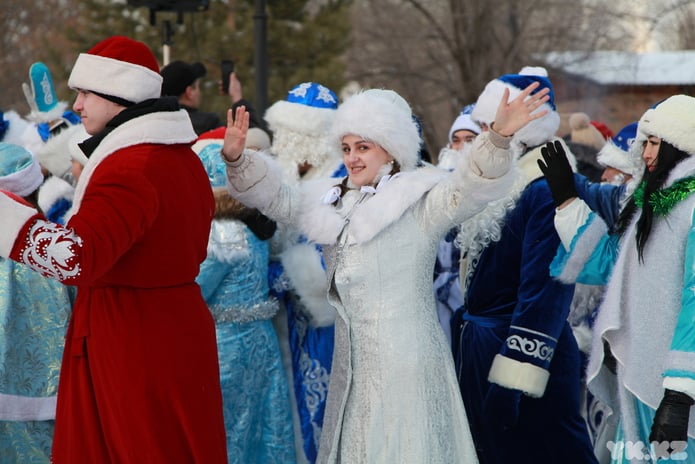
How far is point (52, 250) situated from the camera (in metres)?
3.18

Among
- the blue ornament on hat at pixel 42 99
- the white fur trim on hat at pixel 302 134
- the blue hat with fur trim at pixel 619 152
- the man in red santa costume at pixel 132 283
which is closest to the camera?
the man in red santa costume at pixel 132 283

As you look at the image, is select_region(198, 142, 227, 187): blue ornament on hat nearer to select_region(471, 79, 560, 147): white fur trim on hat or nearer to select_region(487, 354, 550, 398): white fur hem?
select_region(471, 79, 560, 147): white fur trim on hat

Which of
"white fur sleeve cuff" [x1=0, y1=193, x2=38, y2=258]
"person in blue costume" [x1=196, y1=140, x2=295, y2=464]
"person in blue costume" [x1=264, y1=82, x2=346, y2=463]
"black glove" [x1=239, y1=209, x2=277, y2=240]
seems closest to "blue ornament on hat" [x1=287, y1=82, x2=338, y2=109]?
"person in blue costume" [x1=264, y1=82, x2=346, y2=463]

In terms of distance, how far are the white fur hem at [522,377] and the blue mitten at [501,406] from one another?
3 cm

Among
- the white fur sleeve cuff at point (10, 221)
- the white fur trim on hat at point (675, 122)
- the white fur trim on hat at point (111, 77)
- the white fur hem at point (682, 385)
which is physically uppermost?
the white fur trim on hat at point (111, 77)

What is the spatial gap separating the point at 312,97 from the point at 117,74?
2437 millimetres

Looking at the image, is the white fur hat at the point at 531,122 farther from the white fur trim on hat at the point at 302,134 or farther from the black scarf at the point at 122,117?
the black scarf at the point at 122,117

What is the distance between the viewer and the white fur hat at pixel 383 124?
398cm

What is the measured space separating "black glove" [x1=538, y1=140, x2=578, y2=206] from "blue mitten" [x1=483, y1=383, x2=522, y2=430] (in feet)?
2.71

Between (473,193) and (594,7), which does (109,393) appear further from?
(594,7)

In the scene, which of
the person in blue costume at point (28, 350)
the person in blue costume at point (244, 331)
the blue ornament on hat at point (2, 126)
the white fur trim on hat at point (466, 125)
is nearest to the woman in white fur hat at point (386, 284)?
the person in blue costume at point (244, 331)

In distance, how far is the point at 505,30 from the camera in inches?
803

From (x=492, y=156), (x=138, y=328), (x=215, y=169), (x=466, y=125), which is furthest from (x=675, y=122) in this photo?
(x=466, y=125)

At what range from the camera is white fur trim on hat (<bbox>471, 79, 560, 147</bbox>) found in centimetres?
470
